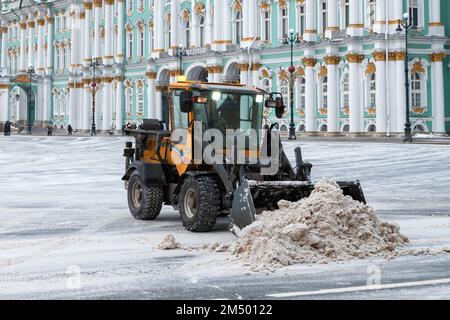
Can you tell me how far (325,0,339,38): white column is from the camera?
47.5m

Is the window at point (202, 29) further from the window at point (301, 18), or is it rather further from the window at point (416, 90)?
the window at point (416, 90)

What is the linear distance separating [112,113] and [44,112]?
1691cm

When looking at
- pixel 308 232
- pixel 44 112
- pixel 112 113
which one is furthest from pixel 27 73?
pixel 308 232

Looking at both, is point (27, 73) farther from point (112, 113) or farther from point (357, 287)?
point (357, 287)

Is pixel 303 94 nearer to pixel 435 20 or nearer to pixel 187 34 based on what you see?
pixel 435 20

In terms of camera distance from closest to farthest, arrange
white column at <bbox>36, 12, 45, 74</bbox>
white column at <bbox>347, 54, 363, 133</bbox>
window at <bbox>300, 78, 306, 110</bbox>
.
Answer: white column at <bbox>347, 54, 363, 133</bbox>
window at <bbox>300, 78, 306, 110</bbox>
white column at <bbox>36, 12, 45, 74</bbox>

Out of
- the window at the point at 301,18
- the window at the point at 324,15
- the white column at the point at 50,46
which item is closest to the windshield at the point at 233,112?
the window at the point at 324,15

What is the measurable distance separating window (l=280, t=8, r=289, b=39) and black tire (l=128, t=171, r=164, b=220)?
129 ft

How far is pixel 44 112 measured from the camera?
8356cm

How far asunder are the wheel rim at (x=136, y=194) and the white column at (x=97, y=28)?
60.2m

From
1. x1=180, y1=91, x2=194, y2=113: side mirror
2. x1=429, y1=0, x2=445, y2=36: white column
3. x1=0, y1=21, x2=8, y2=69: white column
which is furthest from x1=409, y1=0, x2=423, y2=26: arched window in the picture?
x1=0, y1=21, x2=8, y2=69: white column

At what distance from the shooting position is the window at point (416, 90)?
4500 cm

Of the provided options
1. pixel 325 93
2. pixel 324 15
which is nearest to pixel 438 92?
pixel 325 93

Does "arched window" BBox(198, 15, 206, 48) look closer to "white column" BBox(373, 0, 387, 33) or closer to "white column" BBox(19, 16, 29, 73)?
"white column" BBox(373, 0, 387, 33)
